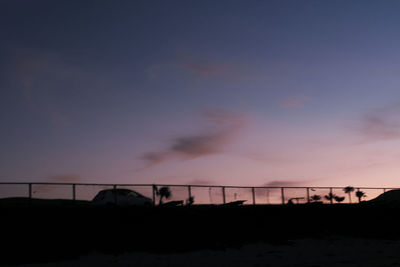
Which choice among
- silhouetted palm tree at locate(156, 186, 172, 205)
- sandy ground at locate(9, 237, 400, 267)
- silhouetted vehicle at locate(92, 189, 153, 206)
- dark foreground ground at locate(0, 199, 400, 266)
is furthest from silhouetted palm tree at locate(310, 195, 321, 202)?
silhouetted vehicle at locate(92, 189, 153, 206)

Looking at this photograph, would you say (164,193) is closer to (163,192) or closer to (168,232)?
(163,192)

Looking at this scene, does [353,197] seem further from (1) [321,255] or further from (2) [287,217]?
(1) [321,255]

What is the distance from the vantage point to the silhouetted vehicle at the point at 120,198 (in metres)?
32.4

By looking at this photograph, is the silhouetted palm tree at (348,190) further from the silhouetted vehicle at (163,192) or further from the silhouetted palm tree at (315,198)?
the silhouetted vehicle at (163,192)

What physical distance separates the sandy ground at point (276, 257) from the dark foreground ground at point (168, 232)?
0.11m

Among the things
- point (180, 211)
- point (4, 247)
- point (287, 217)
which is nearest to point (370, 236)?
point (287, 217)

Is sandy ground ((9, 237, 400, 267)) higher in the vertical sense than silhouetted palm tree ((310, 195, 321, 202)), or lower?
lower

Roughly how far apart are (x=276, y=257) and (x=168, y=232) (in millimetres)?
6739

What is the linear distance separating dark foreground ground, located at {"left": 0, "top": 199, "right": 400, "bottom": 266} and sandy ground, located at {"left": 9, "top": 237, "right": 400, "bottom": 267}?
0.11m

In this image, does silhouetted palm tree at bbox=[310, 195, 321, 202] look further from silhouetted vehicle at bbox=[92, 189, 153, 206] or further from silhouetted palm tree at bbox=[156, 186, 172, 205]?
silhouetted vehicle at bbox=[92, 189, 153, 206]

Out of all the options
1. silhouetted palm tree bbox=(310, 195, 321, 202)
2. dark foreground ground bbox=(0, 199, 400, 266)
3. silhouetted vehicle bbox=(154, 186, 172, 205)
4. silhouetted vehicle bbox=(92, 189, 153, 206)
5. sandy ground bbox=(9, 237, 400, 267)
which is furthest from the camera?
silhouetted palm tree bbox=(310, 195, 321, 202)

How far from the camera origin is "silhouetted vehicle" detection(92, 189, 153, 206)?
3238cm

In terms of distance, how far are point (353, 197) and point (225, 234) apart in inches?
881

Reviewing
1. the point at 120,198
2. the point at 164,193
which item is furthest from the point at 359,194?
the point at 120,198
